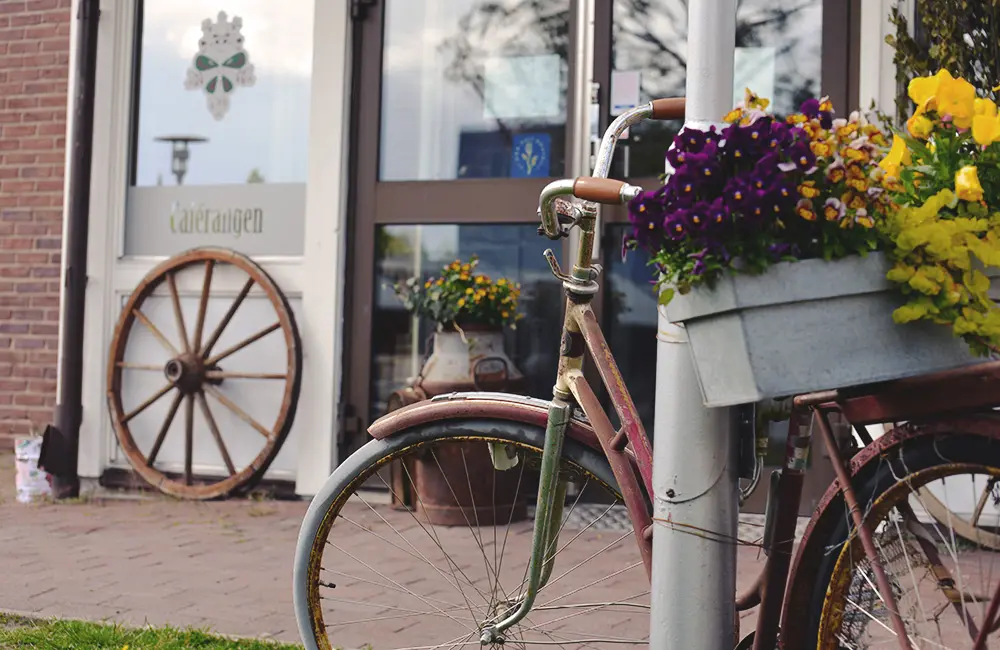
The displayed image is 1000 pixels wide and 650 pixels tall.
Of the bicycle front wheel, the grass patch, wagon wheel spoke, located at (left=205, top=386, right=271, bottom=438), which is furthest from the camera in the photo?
wagon wheel spoke, located at (left=205, top=386, right=271, bottom=438)

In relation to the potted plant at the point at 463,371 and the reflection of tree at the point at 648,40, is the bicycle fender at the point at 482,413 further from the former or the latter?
the reflection of tree at the point at 648,40

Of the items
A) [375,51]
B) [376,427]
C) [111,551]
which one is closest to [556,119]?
[375,51]

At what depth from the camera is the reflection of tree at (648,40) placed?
461cm

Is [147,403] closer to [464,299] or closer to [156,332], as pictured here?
[156,332]

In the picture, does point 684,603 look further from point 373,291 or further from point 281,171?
point 281,171

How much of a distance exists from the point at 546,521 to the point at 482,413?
0.23m

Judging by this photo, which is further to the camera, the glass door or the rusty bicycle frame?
the glass door

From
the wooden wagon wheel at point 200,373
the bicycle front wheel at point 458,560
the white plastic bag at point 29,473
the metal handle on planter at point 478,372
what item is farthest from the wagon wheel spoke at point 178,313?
the metal handle on planter at point 478,372

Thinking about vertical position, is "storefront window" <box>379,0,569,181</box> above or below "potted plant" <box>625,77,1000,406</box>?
above

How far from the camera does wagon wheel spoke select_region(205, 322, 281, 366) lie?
16.7ft

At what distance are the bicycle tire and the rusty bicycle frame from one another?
15 millimetres

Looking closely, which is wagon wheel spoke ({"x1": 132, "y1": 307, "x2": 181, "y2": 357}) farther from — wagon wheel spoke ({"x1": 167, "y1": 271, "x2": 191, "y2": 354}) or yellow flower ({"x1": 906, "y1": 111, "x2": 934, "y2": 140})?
yellow flower ({"x1": 906, "y1": 111, "x2": 934, "y2": 140})

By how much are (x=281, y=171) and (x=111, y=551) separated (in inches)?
78.0

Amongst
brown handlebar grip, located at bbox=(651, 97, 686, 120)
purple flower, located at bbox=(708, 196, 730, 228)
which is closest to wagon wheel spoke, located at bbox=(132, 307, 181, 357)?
brown handlebar grip, located at bbox=(651, 97, 686, 120)
